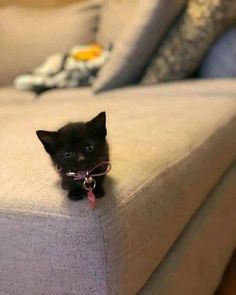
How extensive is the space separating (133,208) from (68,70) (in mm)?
1431

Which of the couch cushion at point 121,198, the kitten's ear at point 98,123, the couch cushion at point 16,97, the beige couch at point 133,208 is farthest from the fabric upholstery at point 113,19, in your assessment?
the kitten's ear at point 98,123

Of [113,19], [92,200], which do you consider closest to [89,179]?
[92,200]

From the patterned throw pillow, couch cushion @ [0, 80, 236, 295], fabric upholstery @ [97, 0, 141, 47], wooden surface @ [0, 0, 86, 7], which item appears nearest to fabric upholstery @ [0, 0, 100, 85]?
fabric upholstery @ [97, 0, 141, 47]

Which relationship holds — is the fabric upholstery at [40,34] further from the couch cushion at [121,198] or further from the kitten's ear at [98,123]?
the kitten's ear at [98,123]

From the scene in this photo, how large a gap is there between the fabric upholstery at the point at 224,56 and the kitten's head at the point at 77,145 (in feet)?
3.94

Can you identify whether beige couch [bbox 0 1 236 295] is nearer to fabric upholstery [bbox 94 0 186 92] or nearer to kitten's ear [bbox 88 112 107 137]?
kitten's ear [bbox 88 112 107 137]

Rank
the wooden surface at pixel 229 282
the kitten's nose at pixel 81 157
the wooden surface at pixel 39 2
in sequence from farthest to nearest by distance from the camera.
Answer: the wooden surface at pixel 39 2 → the wooden surface at pixel 229 282 → the kitten's nose at pixel 81 157

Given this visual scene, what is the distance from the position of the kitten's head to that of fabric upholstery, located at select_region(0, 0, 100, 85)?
5.42 ft

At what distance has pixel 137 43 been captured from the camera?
5.93 ft

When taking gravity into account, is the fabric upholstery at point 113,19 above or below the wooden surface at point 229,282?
above

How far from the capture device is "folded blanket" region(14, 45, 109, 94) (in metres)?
2.10

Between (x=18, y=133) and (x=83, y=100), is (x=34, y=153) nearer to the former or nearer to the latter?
(x=18, y=133)

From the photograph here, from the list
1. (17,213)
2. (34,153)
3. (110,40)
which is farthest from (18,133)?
(110,40)

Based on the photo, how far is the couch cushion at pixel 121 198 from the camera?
2.47 ft
